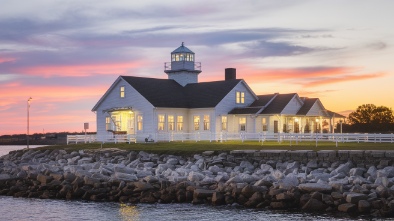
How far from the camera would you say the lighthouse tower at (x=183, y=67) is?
54812 millimetres

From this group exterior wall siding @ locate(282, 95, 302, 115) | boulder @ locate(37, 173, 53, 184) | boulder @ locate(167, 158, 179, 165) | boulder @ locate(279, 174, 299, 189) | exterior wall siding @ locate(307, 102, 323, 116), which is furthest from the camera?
exterior wall siding @ locate(307, 102, 323, 116)

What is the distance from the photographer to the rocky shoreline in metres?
23.3

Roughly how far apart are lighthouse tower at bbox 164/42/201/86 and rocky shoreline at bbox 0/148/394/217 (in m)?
19.7

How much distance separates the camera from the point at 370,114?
84.8m

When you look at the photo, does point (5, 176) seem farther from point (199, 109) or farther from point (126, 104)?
point (199, 109)

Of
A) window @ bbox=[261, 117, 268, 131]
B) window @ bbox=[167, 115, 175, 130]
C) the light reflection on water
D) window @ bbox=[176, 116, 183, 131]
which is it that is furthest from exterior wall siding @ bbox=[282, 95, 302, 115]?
the light reflection on water

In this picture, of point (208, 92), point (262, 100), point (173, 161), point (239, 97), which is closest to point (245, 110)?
point (239, 97)

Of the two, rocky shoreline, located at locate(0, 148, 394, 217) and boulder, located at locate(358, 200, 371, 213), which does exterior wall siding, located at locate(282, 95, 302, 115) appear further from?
boulder, located at locate(358, 200, 371, 213)

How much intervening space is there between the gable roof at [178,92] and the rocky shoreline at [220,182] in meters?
12.8

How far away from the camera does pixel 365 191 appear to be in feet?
76.6

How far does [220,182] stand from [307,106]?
27590 millimetres

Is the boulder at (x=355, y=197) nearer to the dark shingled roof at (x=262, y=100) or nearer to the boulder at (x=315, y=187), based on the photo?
the boulder at (x=315, y=187)

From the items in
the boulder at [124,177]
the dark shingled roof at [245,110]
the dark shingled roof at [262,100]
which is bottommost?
the boulder at [124,177]

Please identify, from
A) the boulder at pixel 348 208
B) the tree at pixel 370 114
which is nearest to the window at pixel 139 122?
the boulder at pixel 348 208
